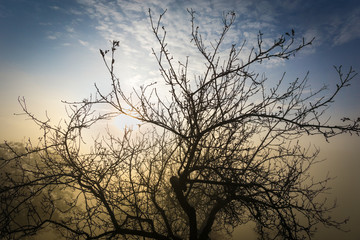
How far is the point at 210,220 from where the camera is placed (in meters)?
5.52

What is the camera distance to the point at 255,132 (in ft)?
21.8

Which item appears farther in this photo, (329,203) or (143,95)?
(329,203)

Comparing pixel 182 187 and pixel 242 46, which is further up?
pixel 242 46

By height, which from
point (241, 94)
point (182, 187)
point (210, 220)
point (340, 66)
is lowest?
point (210, 220)

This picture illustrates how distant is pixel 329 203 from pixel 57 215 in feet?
222

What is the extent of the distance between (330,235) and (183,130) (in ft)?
179

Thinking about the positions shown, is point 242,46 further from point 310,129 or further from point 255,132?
point 255,132

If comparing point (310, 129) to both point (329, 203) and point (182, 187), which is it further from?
point (329, 203)

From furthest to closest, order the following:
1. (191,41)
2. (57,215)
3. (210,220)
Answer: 1. (57,215)
2. (210,220)
3. (191,41)

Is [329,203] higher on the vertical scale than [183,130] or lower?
higher

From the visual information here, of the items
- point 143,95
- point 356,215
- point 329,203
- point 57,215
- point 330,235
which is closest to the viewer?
point 143,95

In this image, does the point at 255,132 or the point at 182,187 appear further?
the point at 255,132

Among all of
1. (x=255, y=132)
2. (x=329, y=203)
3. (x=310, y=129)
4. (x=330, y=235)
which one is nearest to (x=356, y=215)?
(x=329, y=203)

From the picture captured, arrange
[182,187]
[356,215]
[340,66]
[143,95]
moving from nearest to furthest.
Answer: [340,66] → [143,95] → [182,187] → [356,215]
